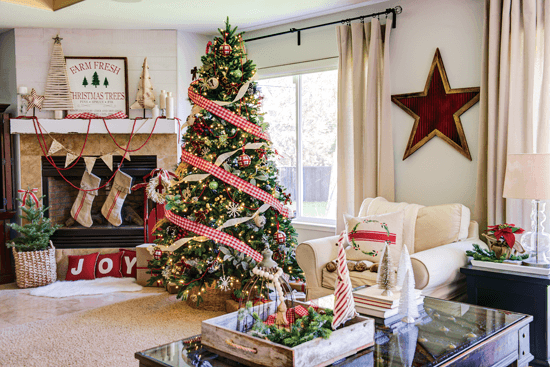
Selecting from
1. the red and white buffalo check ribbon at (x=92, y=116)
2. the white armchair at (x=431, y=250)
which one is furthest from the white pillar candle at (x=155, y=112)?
the white armchair at (x=431, y=250)

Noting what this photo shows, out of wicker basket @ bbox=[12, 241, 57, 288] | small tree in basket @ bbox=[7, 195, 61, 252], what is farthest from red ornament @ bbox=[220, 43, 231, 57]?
wicker basket @ bbox=[12, 241, 57, 288]

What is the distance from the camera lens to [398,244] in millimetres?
3195

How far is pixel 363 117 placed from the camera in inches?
164

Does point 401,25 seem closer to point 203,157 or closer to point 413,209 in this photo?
point 413,209

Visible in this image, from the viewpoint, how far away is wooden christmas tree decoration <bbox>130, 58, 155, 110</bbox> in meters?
4.77

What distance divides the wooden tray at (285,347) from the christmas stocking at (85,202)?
3.61 metres

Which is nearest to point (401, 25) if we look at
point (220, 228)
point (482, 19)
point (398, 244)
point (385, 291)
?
point (482, 19)

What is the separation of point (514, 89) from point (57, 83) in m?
4.06

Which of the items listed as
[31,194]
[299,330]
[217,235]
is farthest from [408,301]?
[31,194]

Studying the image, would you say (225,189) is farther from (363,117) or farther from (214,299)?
(363,117)

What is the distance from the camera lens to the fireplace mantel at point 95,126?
459 cm

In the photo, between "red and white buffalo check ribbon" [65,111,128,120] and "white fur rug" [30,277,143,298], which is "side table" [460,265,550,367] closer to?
"white fur rug" [30,277,143,298]

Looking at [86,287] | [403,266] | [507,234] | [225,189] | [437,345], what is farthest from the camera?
[86,287]

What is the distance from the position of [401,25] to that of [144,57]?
2539 millimetres
